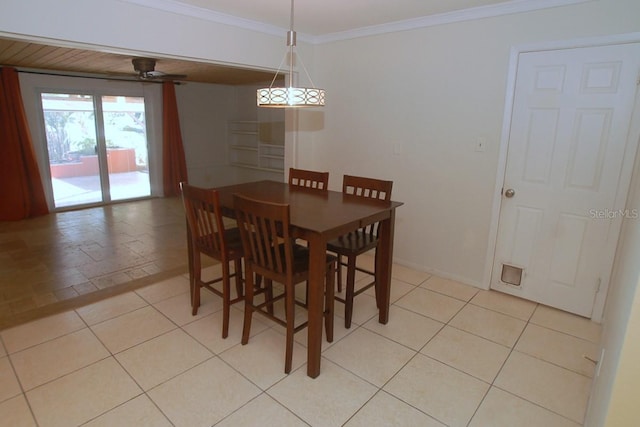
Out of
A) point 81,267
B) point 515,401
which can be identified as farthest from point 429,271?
point 81,267

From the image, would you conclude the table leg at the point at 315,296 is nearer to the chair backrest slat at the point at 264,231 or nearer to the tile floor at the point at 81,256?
the chair backrest slat at the point at 264,231

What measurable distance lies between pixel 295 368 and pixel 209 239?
104 centimetres

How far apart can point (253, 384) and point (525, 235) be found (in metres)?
2.42

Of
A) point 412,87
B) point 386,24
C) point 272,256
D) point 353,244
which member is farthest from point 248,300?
point 386,24

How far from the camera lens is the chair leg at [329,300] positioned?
7.72ft

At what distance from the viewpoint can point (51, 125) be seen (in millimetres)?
5676

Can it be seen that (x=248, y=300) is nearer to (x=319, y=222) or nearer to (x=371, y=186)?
(x=319, y=222)

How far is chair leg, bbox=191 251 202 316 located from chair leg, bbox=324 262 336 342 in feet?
3.29

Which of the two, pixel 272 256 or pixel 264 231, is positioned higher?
pixel 264 231

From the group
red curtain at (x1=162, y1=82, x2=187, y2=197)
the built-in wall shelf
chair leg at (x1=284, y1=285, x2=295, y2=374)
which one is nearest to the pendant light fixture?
chair leg at (x1=284, y1=285, x2=295, y2=374)

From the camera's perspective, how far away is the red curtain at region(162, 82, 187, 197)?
21.8 feet

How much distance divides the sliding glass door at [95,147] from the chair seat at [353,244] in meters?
5.32

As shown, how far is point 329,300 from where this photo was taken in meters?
2.42

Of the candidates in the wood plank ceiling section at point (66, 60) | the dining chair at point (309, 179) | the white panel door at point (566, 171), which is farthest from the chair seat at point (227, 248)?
the white panel door at point (566, 171)
